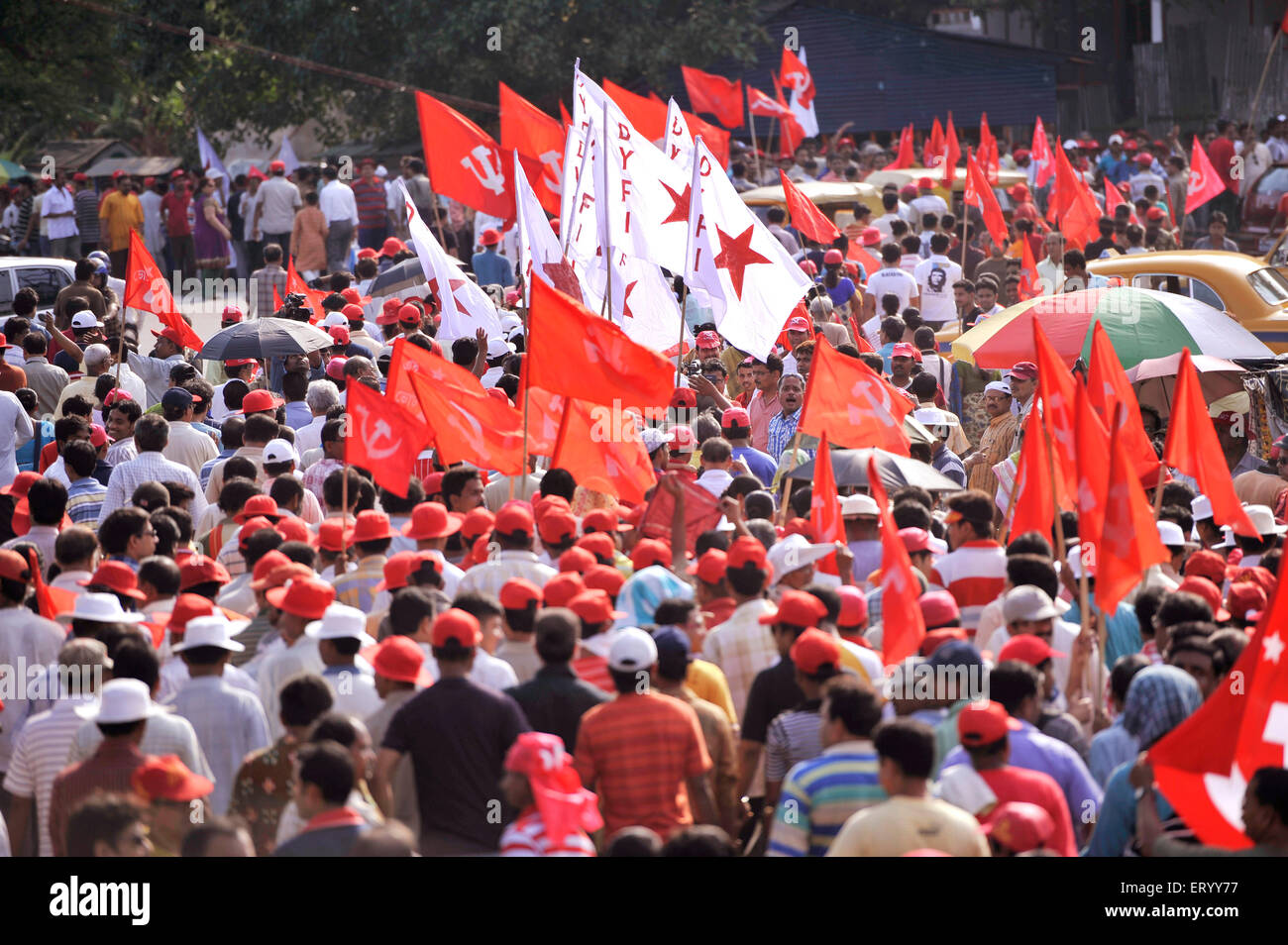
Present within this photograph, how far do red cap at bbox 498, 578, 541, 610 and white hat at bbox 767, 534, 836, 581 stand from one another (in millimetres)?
1361

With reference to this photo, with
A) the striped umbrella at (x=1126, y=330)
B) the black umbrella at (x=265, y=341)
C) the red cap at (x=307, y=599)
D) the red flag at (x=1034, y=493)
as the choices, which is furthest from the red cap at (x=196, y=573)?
the striped umbrella at (x=1126, y=330)

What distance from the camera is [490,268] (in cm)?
1845

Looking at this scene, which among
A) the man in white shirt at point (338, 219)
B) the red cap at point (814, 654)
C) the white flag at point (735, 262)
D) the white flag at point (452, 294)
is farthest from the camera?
the man in white shirt at point (338, 219)

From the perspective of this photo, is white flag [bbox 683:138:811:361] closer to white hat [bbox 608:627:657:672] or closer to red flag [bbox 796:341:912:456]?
red flag [bbox 796:341:912:456]

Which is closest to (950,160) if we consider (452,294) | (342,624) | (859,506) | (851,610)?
(452,294)

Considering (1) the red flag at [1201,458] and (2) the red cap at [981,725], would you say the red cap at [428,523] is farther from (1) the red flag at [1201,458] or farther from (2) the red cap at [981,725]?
(1) the red flag at [1201,458]

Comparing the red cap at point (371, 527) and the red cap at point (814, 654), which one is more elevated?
the red cap at point (371, 527)

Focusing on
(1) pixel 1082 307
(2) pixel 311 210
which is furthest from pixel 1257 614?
(2) pixel 311 210

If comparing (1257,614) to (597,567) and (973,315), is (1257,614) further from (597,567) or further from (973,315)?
(973,315)

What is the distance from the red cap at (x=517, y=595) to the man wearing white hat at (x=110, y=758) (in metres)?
1.54

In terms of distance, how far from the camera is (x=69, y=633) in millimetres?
7293

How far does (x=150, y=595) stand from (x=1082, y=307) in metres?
7.64

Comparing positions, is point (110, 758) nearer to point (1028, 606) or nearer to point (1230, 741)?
point (1028, 606)

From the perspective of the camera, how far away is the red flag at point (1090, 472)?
23.9ft
